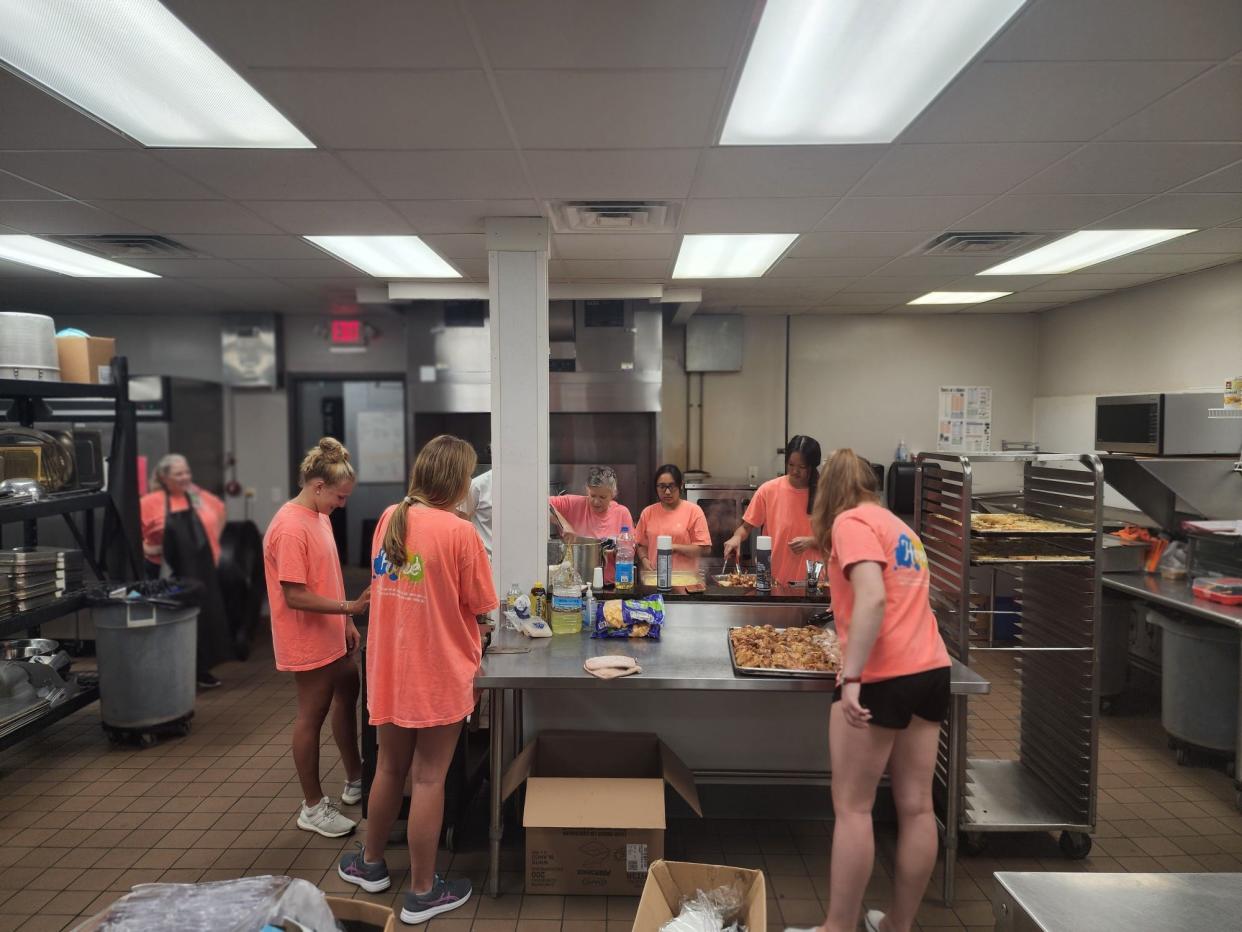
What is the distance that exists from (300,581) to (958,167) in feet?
9.55

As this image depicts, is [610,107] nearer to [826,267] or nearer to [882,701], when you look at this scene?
[882,701]

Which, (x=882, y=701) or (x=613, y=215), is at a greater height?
(x=613, y=215)

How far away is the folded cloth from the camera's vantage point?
2479mm

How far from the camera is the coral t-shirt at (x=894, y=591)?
6.86 feet

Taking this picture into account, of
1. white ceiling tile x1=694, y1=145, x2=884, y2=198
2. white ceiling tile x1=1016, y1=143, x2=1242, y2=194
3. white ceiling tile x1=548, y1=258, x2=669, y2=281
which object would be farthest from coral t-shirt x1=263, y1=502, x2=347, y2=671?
white ceiling tile x1=1016, y1=143, x2=1242, y2=194

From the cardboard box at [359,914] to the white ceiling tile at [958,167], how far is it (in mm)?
2730

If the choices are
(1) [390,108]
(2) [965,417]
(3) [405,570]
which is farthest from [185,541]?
(2) [965,417]

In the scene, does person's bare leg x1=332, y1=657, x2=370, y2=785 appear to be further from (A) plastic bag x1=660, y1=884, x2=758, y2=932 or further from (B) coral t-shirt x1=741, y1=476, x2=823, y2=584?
(B) coral t-shirt x1=741, y1=476, x2=823, y2=584

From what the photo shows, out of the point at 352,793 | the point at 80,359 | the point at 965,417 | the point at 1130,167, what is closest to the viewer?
the point at 1130,167

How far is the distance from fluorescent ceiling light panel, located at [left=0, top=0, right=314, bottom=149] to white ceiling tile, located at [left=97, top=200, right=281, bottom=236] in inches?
27.1

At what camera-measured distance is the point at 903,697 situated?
2086 mm

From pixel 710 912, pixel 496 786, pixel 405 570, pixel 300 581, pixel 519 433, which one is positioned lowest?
pixel 710 912

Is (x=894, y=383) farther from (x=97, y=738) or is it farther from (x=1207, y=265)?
(x=97, y=738)

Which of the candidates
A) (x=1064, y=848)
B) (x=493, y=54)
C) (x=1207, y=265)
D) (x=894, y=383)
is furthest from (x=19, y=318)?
(x=1207, y=265)
